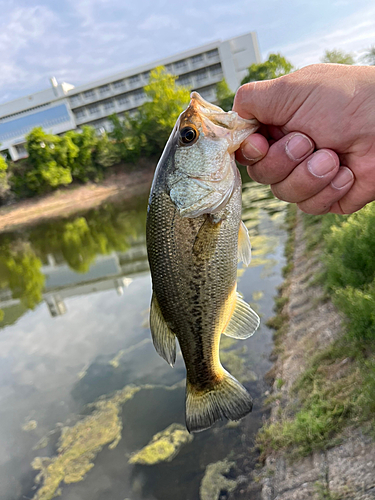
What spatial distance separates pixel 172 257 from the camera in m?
2.09

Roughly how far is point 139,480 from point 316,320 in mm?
3417

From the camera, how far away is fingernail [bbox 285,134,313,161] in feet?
7.13

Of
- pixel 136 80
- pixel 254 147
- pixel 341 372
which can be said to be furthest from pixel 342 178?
pixel 136 80

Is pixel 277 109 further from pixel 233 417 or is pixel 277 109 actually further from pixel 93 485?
pixel 93 485

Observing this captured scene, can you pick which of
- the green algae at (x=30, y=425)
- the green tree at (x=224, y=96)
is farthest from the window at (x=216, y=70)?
the green algae at (x=30, y=425)

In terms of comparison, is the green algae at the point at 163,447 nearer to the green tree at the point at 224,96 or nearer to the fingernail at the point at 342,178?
the fingernail at the point at 342,178

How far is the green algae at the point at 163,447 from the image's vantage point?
4676 millimetres

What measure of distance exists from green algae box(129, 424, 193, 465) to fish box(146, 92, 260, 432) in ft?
9.42

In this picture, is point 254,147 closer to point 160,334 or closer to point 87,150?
point 160,334

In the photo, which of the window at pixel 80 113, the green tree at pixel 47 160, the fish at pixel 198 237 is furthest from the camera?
the window at pixel 80 113

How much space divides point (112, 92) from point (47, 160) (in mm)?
29084

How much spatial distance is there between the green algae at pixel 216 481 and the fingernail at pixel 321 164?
366 centimetres

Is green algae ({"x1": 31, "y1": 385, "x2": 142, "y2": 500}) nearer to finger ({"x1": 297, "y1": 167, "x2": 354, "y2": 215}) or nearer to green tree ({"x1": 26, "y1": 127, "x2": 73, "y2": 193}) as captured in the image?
finger ({"x1": 297, "y1": 167, "x2": 354, "y2": 215})

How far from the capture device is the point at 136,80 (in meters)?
64.4
